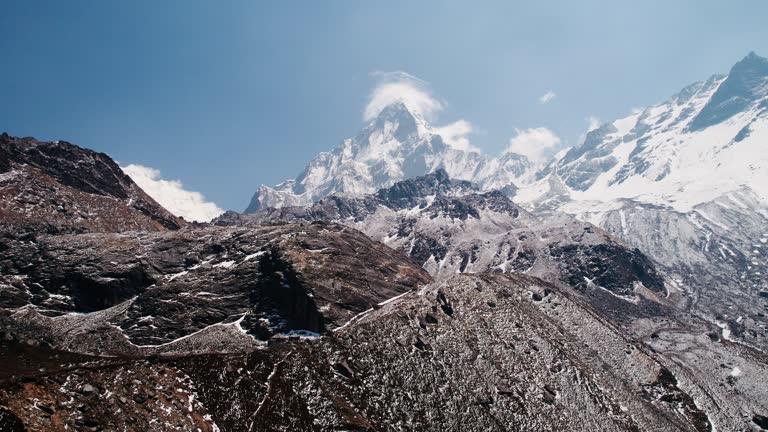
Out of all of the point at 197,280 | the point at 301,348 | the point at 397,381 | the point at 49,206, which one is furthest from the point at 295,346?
the point at 49,206

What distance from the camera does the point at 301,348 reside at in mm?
105562

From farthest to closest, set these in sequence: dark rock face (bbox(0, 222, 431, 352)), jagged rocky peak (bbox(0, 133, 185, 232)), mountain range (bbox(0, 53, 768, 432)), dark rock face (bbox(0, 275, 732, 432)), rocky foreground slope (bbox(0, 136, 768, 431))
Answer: jagged rocky peak (bbox(0, 133, 185, 232)) → dark rock face (bbox(0, 222, 431, 352)) → mountain range (bbox(0, 53, 768, 432)) → rocky foreground slope (bbox(0, 136, 768, 431)) → dark rock face (bbox(0, 275, 732, 432))


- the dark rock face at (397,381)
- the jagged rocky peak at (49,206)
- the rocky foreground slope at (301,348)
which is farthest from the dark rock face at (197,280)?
the jagged rocky peak at (49,206)

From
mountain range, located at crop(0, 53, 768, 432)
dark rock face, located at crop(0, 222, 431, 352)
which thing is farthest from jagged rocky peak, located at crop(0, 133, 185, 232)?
dark rock face, located at crop(0, 222, 431, 352)

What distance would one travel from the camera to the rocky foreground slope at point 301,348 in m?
84.8

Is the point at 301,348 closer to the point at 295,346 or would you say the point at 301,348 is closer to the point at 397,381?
the point at 295,346

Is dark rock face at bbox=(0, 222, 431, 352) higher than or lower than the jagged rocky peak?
lower

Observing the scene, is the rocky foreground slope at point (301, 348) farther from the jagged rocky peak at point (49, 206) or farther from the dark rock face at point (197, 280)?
the jagged rocky peak at point (49, 206)

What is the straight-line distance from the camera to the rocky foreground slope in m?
84.8

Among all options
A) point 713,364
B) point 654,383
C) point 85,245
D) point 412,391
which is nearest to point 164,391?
point 412,391

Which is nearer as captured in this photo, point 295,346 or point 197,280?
point 295,346

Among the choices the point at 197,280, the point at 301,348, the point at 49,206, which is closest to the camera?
A: the point at 301,348

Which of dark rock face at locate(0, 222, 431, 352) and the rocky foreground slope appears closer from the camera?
the rocky foreground slope

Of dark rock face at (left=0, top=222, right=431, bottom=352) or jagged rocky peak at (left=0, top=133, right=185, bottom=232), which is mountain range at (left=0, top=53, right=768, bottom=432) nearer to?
dark rock face at (left=0, top=222, right=431, bottom=352)
